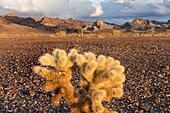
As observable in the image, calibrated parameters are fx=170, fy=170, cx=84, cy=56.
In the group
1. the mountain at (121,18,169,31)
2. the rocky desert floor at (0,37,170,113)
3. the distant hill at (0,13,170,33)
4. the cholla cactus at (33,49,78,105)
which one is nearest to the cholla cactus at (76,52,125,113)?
the cholla cactus at (33,49,78,105)

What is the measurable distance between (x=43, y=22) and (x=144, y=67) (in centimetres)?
7764

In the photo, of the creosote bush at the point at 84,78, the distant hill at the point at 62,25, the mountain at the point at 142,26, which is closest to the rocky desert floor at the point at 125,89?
the creosote bush at the point at 84,78

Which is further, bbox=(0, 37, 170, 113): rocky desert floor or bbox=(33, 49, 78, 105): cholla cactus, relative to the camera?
bbox=(0, 37, 170, 113): rocky desert floor

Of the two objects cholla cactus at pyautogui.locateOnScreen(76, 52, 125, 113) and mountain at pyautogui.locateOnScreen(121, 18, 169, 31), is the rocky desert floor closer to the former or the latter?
cholla cactus at pyautogui.locateOnScreen(76, 52, 125, 113)

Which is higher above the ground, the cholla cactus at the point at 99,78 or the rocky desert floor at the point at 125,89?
the cholla cactus at the point at 99,78

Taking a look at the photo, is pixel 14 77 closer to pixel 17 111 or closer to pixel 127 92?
pixel 17 111

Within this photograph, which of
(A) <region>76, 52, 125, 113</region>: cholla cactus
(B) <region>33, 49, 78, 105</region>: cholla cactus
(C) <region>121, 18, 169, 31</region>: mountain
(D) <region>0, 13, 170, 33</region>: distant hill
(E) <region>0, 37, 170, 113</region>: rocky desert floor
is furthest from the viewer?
(C) <region>121, 18, 169, 31</region>: mountain

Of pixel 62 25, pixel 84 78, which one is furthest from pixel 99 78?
pixel 62 25

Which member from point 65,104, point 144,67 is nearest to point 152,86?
point 144,67

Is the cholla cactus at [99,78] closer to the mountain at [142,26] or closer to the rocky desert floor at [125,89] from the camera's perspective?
the rocky desert floor at [125,89]

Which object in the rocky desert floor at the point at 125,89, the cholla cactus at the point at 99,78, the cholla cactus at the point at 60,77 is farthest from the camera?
the rocky desert floor at the point at 125,89

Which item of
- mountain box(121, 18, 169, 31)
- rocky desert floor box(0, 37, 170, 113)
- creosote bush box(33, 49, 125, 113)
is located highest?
mountain box(121, 18, 169, 31)

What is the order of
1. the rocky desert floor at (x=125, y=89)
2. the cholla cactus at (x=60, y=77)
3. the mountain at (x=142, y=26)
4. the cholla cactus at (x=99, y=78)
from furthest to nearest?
1. the mountain at (x=142, y=26)
2. the rocky desert floor at (x=125, y=89)
3. the cholla cactus at (x=60, y=77)
4. the cholla cactus at (x=99, y=78)

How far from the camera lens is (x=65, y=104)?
455 centimetres
